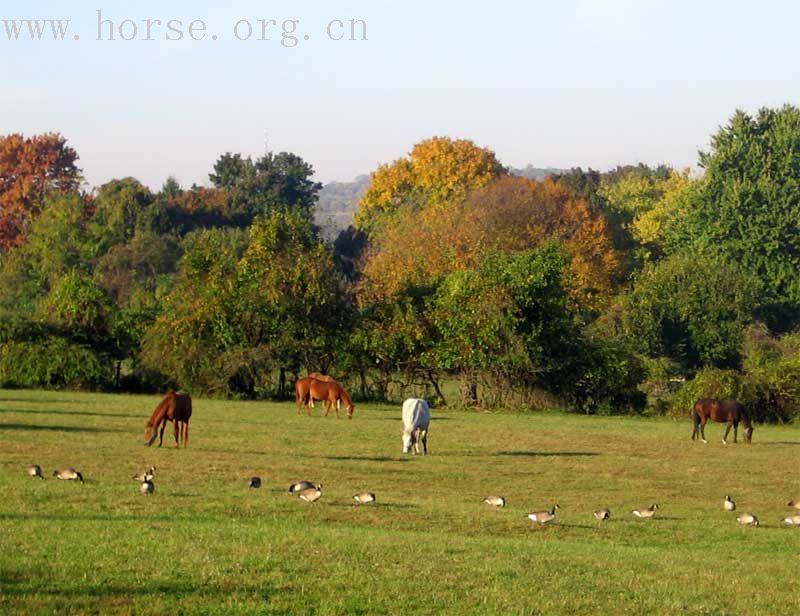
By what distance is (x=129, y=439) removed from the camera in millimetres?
27406

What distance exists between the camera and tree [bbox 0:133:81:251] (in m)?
102

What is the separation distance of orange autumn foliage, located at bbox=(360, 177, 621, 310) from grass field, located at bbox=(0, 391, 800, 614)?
41646mm

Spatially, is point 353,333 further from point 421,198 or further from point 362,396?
point 421,198

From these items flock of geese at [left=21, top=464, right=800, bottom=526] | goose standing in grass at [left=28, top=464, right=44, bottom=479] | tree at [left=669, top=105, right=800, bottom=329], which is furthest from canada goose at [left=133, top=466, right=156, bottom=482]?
tree at [left=669, top=105, right=800, bottom=329]

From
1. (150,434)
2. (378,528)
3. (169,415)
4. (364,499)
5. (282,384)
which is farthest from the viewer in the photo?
(282,384)

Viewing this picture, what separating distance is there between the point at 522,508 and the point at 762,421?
27.2 m

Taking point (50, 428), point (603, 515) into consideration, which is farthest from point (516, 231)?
point (603, 515)

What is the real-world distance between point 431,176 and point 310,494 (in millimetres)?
74600

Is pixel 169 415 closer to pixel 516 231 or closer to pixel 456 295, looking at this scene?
pixel 456 295

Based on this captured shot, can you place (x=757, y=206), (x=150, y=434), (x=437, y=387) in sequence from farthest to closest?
(x=757, y=206), (x=437, y=387), (x=150, y=434)

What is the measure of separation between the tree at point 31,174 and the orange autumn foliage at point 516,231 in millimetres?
30896

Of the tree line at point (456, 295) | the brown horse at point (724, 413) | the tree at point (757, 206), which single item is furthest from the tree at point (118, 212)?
the brown horse at point (724, 413)

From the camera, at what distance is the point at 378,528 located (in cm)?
1681

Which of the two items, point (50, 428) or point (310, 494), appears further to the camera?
point (50, 428)
